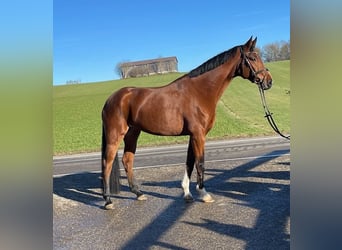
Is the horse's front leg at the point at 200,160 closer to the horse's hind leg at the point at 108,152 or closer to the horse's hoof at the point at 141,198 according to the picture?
the horse's hoof at the point at 141,198

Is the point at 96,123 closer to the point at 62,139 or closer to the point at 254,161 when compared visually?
the point at 62,139

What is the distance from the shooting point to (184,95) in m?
5.52

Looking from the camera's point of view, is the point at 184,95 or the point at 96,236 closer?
the point at 96,236

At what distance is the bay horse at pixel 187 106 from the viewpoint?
539 centimetres

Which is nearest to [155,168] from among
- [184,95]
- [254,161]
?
[254,161]

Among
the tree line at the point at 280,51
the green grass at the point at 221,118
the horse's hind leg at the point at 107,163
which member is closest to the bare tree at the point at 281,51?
the tree line at the point at 280,51

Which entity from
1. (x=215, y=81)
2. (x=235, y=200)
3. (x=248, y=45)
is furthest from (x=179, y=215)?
(x=248, y=45)

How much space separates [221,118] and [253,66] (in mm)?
18394

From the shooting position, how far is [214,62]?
5559 millimetres

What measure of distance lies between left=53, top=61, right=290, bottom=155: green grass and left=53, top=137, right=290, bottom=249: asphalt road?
33.4 feet

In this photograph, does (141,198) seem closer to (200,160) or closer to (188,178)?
(188,178)
